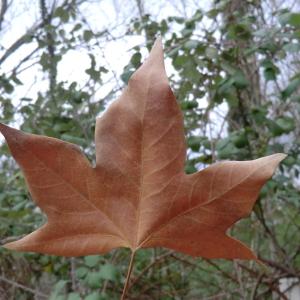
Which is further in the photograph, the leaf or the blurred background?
the blurred background

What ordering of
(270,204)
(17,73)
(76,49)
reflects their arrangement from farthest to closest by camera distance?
(270,204) → (17,73) → (76,49)

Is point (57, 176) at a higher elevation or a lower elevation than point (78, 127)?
higher

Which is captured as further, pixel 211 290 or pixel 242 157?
pixel 211 290

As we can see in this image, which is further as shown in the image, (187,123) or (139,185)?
(187,123)

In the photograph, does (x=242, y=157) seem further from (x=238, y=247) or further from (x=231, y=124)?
(x=238, y=247)

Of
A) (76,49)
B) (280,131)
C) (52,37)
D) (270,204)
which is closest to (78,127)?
(76,49)

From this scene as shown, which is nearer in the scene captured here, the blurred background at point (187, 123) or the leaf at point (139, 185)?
the leaf at point (139, 185)

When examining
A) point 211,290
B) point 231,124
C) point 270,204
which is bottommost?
point 211,290

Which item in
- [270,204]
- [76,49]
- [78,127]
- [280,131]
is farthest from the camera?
[270,204]
